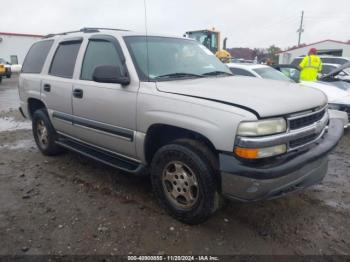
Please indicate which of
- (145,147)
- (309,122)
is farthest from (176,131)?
(309,122)

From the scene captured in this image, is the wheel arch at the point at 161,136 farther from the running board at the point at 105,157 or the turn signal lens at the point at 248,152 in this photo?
the turn signal lens at the point at 248,152

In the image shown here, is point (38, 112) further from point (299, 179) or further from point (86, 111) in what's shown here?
point (299, 179)

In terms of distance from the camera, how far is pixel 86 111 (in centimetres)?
388

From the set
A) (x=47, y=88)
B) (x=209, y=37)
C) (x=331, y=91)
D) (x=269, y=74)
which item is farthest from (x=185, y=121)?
(x=209, y=37)

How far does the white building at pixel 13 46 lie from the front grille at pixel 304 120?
40.7m

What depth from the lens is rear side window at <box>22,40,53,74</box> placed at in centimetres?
495

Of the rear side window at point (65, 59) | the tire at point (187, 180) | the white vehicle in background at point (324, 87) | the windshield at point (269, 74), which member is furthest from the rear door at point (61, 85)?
the windshield at point (269, 74)

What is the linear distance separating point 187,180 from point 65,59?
2679mm

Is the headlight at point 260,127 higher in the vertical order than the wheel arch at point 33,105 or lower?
higher

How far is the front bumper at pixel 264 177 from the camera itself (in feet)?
8.15

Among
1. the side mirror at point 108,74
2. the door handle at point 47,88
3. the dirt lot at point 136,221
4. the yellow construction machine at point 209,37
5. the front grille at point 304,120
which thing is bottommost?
the dirt lot at point 136,221

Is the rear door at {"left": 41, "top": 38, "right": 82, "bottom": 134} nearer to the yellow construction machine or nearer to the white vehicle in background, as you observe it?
the white vehicle in background

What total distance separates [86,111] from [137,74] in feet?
3.25

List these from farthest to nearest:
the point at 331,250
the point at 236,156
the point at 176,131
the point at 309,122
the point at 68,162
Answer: the point at 68,162 → the point at 176,131 → the point at 309,122 → the point at 331,250 → the point at 236,156
